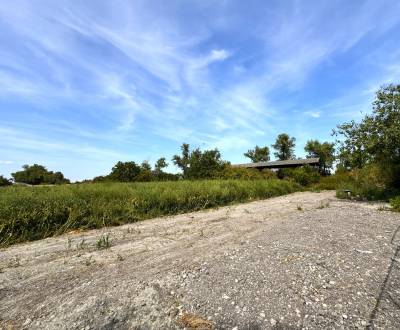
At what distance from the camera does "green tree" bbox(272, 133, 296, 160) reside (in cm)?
5709

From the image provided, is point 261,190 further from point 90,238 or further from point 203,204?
point 90,238

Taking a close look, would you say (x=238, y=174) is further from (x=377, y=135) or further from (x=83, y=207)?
(x=83, y=207)

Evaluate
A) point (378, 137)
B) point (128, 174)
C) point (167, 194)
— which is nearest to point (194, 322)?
point (167, 194)

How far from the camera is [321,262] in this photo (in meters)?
4.22

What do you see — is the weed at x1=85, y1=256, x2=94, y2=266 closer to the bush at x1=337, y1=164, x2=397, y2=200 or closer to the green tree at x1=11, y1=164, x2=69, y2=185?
the bush at x1=337, y1=164, x2=397, y2=200

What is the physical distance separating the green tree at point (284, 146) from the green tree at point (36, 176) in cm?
3953

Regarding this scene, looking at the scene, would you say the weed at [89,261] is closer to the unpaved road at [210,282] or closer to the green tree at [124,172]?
the unpaved road at [210,282]

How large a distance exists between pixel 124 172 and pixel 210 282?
31.2 m

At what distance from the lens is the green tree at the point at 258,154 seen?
192 feet

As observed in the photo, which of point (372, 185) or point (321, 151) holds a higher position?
point (321, 151)

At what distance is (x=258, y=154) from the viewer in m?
58.8

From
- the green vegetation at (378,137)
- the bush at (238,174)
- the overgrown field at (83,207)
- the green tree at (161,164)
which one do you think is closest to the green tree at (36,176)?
the green tree at (161,164)

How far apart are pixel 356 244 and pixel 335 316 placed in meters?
2.73

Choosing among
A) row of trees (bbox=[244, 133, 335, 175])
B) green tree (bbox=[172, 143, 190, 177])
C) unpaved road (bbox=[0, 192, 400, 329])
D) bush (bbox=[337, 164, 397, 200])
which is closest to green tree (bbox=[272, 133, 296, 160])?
row of trees (bbox=[244, 133, 335, 175])
